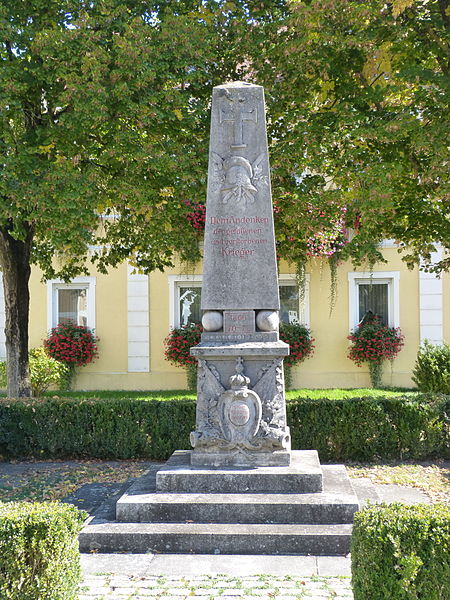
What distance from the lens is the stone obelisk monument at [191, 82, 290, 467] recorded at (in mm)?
6324

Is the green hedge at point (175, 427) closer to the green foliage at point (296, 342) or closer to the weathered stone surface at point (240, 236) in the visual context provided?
the weathered stone surface at point (240, 236)

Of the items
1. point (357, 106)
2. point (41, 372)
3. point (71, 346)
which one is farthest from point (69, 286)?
point (357, 106)

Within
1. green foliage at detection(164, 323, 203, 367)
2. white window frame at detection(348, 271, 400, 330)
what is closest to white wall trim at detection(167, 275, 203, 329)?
green foliage at detection(164, 323, 203, 367)

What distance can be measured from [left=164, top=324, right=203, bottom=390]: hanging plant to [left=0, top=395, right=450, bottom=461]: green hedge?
6.73 meters

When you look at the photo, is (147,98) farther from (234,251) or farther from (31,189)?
(234,251)

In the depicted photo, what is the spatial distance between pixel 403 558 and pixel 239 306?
11.5ft

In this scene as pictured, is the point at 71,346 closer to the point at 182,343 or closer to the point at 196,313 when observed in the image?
the point at 182,343

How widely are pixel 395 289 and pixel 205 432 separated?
38.9ft

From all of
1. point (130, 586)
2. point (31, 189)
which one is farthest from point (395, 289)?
point (130, 586)

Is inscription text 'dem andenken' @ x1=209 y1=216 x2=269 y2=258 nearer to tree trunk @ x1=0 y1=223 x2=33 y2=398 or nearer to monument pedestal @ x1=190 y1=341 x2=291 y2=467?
monument pedestal @ x1=190 y1=341 x2=291 y2=467

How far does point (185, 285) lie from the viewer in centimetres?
1761

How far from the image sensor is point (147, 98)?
9.04 meters

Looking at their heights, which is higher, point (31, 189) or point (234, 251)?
point (31, 189)

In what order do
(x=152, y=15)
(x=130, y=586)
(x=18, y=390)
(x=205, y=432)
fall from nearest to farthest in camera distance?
(x=130, y=586), (x=205, y=432), (x=152, y=15), (x=18, y=390)
